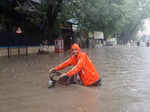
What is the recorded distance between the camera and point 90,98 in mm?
5523

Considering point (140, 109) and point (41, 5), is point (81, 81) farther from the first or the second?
point (41, 5)

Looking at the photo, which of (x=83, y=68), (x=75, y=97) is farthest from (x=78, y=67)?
(x=75, y=97)

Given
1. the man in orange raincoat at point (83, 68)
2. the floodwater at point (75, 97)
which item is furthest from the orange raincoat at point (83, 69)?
the floodwater at point (75, 97)

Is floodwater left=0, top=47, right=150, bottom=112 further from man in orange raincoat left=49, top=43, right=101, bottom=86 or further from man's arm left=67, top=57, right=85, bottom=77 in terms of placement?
man's arm left=67, top=57, right=85, bottom=77

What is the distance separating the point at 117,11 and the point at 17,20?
11.9m

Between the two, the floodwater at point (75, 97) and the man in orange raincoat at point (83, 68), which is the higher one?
the man in orange raincoat at point (83, 68)

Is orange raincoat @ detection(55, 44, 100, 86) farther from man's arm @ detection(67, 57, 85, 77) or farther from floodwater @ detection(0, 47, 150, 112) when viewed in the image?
floodwater @ detection(0, 47, 150, 112)

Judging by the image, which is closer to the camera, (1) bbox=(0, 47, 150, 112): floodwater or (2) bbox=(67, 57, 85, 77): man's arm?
(1) bbox=(0, 47, 150, 112): floodwater

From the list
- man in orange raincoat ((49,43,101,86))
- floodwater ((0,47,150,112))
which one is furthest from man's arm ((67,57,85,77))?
floodwater ((0,47,150,112))

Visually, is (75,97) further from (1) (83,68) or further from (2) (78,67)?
(1) (83,68)

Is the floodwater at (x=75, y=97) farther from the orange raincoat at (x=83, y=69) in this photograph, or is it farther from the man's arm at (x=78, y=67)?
the man's arm at (x=78, y=67)

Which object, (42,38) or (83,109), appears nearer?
(83,109)

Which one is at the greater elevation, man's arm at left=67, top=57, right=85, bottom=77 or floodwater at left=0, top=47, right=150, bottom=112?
man's arm at left=67, top=57, right=85, bottom=77

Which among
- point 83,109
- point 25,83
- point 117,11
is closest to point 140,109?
point 83,109
